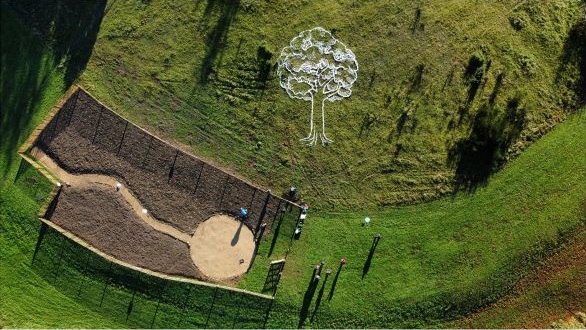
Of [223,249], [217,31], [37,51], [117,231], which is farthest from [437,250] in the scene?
[37,51]

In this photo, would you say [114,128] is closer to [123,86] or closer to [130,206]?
[123,86]

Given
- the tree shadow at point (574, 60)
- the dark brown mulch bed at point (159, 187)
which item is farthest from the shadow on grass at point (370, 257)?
the tree shadow at point (574, 60)

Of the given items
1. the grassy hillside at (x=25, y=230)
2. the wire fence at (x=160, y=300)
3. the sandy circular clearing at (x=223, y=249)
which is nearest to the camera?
the wire fence at (x=160, y=300)

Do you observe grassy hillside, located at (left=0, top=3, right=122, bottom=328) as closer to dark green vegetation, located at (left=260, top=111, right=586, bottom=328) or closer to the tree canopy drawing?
dark green vegetation, located at (left=260, top=111, right=586, bottom=328)

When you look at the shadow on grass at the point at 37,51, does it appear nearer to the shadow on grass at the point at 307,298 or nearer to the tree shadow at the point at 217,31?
the tree shadow at the point at 217,31

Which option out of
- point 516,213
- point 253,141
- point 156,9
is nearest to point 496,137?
point 516,213

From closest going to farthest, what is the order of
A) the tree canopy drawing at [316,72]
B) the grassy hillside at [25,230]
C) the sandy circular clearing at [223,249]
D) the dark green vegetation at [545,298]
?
the sandy circular clearing at [223,249], the dark green vegetation at [545,298], the grassy hillside at [25,230], the tree canopy drawing at [316,72]
